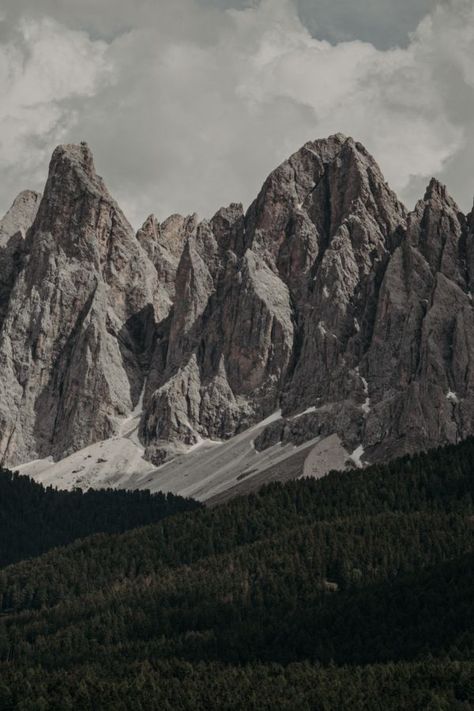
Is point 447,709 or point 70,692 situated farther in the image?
point 70,692

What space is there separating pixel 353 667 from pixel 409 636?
1232cm

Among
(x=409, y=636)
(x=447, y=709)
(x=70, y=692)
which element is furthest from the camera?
A: (x=409, y=636)

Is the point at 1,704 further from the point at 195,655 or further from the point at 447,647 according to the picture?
the point at 447,647

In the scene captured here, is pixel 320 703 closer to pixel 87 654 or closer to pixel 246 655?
pixel 246 655

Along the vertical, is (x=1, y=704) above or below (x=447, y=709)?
above

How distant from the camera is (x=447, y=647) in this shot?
182 m

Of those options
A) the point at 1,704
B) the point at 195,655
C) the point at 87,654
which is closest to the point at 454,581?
the point at 195,655

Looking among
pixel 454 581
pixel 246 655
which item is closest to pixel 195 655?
pixel 246 655

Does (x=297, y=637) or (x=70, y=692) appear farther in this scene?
(x=297, y=637)

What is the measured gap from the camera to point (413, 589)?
199 m

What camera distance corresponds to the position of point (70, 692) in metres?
172

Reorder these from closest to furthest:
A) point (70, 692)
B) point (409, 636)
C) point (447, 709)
Result: point (447, 709), point (70, 692), point (409, 636)

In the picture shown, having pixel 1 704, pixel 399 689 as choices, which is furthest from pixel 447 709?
pixel 1 704

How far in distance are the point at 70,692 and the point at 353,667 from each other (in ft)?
102
